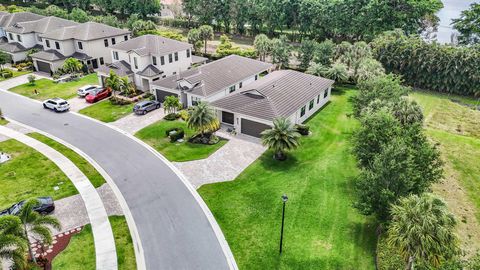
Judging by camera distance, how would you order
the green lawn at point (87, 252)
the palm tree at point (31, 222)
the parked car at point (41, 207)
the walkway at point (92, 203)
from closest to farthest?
the palm tree at point (31, 222) < the green lawn at point (87, 252) < the walkway at point (92, 203) < the parked car at point (41, 207)

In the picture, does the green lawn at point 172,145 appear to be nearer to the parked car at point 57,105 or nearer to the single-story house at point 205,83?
the single-story house at point 205,83

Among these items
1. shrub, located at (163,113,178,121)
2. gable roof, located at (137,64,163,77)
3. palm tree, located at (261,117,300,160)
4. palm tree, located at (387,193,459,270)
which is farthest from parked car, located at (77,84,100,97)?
palm tree, located at (387,193,459,270)

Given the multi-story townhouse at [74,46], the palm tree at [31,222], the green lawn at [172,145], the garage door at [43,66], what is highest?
the multi-story townhouse at [74,46]

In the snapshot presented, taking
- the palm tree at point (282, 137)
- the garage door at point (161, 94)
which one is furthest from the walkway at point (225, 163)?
the garage door at point (161, 94)

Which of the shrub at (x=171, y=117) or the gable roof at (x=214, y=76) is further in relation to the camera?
the gable roof at (x=214, y=76)

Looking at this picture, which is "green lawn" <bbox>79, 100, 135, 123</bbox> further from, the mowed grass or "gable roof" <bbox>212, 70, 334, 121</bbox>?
the mowed grass

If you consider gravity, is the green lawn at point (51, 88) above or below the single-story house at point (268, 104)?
below

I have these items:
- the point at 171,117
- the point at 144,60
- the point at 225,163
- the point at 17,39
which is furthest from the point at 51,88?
the point at 225,163
